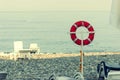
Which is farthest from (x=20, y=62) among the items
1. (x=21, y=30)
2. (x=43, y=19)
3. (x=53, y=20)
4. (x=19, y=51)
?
(x=43, y=19)

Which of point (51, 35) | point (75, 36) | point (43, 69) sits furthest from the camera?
point (51, 35)

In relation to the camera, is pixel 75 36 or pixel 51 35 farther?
pixel 51 35

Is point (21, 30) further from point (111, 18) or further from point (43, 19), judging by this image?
point (111, 18)

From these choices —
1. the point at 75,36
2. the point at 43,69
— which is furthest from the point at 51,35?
the point at 75,36

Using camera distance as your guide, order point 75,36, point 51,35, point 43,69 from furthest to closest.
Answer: point 51,35, point 43,69, point 75,36

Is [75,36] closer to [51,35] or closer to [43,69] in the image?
[43,69]

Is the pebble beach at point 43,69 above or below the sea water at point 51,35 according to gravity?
below

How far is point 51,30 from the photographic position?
66188mm

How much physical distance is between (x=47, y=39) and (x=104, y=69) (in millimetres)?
42671

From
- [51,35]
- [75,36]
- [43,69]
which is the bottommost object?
[43,69]

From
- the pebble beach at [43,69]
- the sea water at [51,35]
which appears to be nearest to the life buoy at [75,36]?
the pebble beach at [43,69]

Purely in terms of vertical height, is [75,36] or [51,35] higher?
[75,36]

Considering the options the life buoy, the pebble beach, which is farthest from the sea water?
the life buoy

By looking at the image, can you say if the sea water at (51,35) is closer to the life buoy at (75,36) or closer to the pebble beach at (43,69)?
the pebble beach at (43,69)
